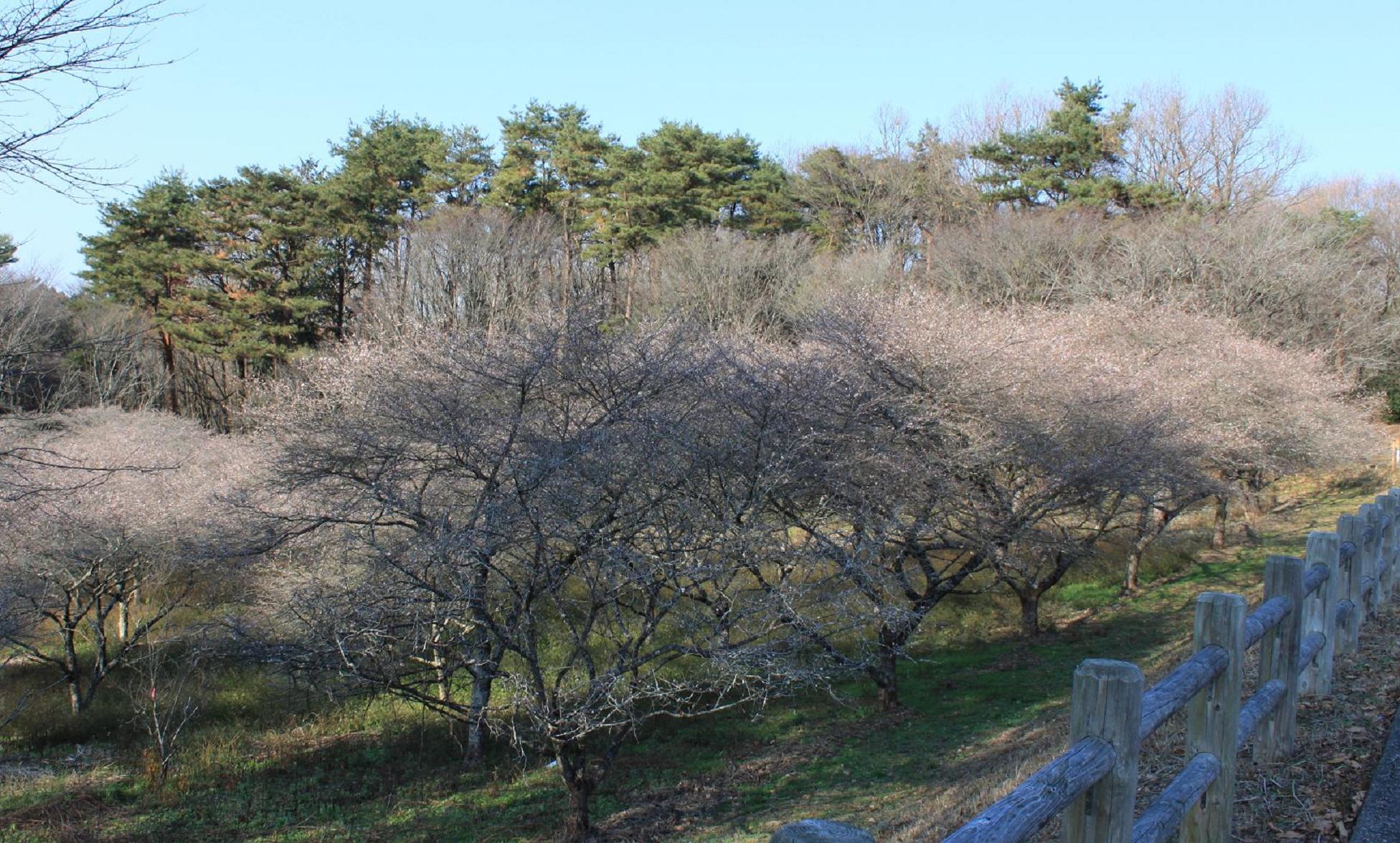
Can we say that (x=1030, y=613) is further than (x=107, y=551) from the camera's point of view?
Yes

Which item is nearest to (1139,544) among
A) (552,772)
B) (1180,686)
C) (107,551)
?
(552,772)

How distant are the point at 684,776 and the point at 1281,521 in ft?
67.6

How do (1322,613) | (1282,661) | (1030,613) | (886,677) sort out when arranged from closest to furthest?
(1282,661) < (1322,613) < (886,677) < (1030,613)

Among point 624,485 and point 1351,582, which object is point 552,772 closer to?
point 624,485

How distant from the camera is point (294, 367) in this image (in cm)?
3384

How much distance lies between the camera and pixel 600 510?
35.9 feet

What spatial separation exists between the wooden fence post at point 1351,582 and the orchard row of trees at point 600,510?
5.03 metres

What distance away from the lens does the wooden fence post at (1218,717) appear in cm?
388

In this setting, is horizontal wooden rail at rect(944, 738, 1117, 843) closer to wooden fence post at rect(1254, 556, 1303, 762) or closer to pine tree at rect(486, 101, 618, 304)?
wooden fence post at rect(1254, 556, 1303, 762)

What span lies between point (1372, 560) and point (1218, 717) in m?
4.80

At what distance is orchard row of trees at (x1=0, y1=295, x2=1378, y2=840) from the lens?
10.7 m

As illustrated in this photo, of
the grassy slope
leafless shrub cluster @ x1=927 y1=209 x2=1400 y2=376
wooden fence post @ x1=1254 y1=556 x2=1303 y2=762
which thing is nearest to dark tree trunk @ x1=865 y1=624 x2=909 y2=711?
the grassy slope

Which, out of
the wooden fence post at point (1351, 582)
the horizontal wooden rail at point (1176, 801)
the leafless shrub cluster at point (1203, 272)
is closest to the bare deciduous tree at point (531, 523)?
the wooden fence post at point (1351, 582)

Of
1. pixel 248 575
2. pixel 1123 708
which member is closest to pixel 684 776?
pixel 248 575
